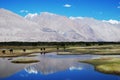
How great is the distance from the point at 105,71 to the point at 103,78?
6.35 m

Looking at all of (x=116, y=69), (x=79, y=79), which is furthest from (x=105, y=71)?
(x=79, y=79)

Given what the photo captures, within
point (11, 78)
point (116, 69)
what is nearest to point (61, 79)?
point (11, 78)

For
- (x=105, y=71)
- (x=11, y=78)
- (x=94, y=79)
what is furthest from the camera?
(x=105, y=71)

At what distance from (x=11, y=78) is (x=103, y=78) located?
47.5 ft

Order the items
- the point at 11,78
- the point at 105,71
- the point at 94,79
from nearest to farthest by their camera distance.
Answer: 1. the point at 94,79
2. the point at 11,78
3. the point at 105,71

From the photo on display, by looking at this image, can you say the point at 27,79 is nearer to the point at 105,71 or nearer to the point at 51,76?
the point at 51,76

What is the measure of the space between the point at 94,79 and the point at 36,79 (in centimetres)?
880

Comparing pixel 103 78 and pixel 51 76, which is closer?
pixel 103 78

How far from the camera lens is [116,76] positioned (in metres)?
39.8

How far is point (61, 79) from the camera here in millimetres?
38719

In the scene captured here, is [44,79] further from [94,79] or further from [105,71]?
[105,71]

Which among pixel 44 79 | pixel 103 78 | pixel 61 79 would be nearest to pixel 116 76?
pixel 103 78

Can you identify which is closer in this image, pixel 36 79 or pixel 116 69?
pixel 36 79

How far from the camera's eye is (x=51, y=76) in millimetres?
42719
